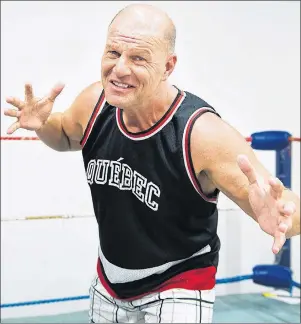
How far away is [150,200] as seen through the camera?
4.27ft

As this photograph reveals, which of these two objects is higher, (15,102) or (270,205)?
(15,102)

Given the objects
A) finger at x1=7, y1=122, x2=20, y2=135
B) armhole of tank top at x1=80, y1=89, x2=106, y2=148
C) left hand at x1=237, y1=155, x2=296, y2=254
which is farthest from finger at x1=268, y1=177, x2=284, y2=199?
finger at x1=7, y1=122, x2=20, y2=135

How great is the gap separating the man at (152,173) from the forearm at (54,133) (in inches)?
2.3

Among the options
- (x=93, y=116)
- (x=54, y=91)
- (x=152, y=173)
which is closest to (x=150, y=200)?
(x=152, y=173)

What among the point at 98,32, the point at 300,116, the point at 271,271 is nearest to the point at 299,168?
the point at 300,116

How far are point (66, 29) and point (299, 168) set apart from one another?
1.60 metres

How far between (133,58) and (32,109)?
34 cm

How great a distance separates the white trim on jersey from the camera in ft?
4.38

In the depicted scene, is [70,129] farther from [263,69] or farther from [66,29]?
[263,69]

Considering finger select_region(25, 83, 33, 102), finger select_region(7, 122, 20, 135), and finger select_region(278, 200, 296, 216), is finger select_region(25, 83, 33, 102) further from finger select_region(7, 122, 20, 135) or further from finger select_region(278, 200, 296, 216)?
finger select_region(278, 200, 296, 216)

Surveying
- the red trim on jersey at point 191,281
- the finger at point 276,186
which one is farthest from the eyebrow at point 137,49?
the red trim on jersey at point 191,281

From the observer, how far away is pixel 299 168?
330 centimetres

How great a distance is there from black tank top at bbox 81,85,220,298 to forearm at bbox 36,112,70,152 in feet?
0.46

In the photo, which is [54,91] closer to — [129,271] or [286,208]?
[129,271]
